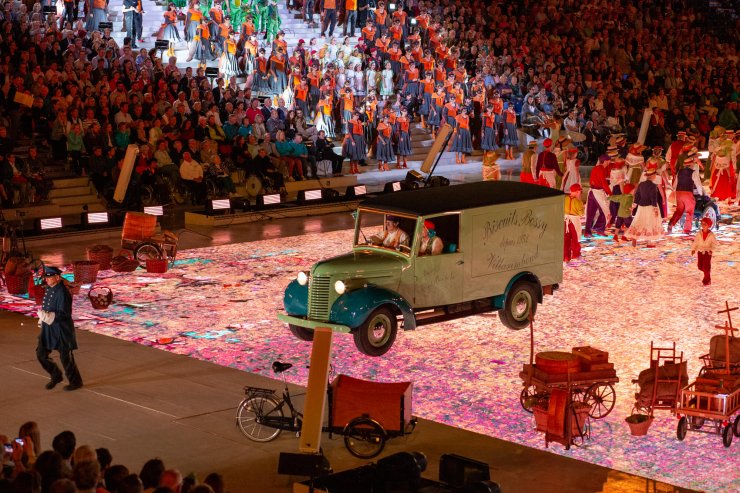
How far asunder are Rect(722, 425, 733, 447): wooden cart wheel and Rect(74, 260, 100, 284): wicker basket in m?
10.5

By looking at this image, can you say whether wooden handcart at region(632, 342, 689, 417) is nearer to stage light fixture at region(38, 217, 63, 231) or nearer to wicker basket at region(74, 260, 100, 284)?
wicker basket at region(74, 260, 100, 284)

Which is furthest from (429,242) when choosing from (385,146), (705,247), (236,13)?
(236,13)

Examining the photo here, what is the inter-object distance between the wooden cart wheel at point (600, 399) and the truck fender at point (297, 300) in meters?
3.75

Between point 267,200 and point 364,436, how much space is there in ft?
46.7

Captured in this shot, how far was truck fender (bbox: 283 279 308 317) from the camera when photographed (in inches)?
638

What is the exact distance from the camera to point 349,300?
619 inches

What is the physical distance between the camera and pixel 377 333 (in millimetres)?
16016

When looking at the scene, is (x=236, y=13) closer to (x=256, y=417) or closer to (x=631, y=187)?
(x=631, y=187)

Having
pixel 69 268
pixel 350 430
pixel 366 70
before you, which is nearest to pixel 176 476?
pixel 350 430

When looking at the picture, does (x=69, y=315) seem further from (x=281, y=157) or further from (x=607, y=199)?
(x=281, y=157)

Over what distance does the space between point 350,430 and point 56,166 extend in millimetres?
15458

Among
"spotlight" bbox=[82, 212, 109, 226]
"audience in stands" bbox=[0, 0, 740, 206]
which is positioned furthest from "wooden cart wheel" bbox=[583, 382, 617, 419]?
"audience in stands" bbox=[0, 0, 740, 206]

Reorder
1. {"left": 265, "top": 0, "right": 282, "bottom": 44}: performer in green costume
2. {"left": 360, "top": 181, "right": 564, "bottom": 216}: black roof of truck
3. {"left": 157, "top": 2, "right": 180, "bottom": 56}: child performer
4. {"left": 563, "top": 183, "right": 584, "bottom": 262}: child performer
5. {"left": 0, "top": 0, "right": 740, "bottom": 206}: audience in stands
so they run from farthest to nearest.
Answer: {"left": 265, "top": 0, "right": 282, "bottom": 44}: performer in green costume → {"left": 157, "top": 2, "right": 180, "bottom": 56}: child performer → {"left": 0, "top": 0, "right": 740, "bottom": 206}: audience in stands → {"left": 563, "top": 183, "right": 584, "bottom": 262}: child performer → {"left": 360, "top": 181, "right": 564, "bottom": 216}: black roof of truck

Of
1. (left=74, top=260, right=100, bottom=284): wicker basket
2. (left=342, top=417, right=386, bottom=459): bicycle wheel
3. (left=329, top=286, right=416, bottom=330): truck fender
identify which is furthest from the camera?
(left=74, top=260, right=100, bottom=284): wicker basket
